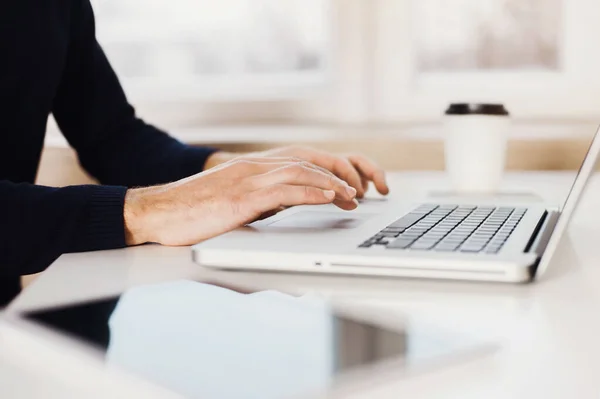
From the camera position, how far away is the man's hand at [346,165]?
3.37 feet

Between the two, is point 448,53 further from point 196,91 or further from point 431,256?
point 431,256

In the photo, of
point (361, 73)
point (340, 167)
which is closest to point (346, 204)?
point (340, 167)

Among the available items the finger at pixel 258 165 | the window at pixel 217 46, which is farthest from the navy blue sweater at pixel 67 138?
the window at pixel 217 46

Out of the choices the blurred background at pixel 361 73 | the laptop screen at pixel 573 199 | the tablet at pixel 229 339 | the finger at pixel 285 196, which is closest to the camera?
the tablet at pixel 229 339

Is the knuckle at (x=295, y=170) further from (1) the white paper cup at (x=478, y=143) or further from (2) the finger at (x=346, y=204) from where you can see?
(1) the white paper cup at (x=478, y=143)

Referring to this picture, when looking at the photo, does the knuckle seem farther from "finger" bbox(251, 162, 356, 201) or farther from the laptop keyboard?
the laptop keyboard

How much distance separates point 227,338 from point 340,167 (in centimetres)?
63

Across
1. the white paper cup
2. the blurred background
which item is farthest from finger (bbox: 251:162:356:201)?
the blurred background

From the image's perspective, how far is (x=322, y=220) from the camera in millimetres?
800

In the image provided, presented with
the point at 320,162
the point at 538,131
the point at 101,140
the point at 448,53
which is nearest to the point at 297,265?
the point at 320,162

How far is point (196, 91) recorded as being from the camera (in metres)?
1.92

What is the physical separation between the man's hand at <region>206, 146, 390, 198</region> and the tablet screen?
1.62ft

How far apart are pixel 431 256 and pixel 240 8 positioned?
146 centimetres

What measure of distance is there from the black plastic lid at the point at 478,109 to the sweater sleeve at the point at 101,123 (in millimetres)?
473
